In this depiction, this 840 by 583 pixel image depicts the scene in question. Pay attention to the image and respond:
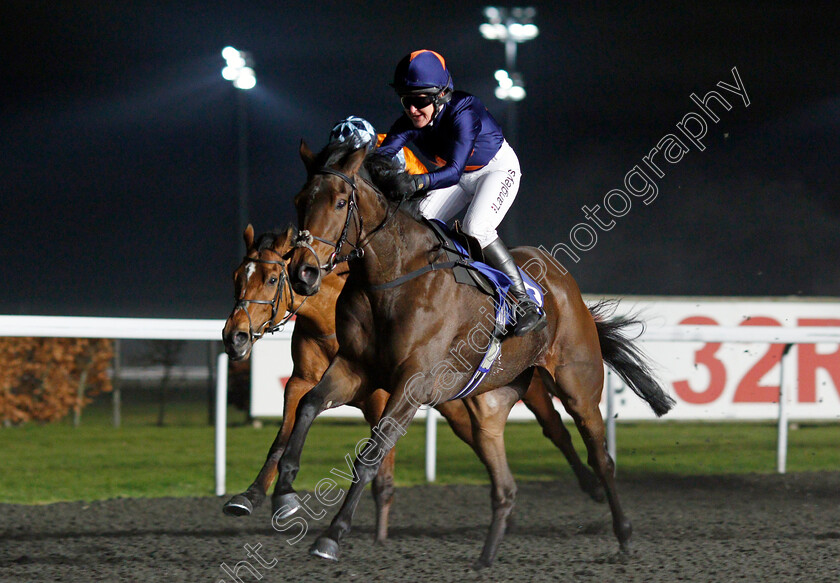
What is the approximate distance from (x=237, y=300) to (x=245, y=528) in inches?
52.3

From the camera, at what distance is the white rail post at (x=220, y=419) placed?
4926 millimetres

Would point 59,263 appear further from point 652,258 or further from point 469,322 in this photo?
point 469,322

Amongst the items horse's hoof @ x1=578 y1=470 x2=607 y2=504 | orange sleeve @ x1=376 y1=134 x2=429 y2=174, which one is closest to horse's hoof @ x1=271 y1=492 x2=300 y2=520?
orange sleeve @ x1=376 y1=134 x2=429 y2=174

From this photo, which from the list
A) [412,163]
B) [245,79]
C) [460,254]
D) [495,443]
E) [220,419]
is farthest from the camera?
[245,79]

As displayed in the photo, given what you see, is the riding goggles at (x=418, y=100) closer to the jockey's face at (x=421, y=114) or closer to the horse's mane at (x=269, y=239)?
the jockey's face at (x=421, y=114)

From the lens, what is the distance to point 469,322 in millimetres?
3104

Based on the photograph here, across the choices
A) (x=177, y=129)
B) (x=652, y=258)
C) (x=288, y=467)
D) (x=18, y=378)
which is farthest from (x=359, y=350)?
(x=177, y=129)


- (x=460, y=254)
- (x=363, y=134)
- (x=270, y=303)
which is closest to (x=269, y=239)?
(x=270, y=303)

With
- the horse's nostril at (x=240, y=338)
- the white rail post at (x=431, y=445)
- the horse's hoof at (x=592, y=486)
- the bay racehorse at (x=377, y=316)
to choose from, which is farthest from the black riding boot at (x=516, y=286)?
the white rail post at (x=431, y=445)

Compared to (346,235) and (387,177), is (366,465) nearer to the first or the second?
(346,235)

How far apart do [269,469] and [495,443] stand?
1.07 meters

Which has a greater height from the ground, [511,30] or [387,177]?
[511,30]

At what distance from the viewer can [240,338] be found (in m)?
3.34

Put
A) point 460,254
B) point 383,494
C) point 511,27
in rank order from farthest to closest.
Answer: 1. point 511,27
2. point 383,494
3. point 460,254
